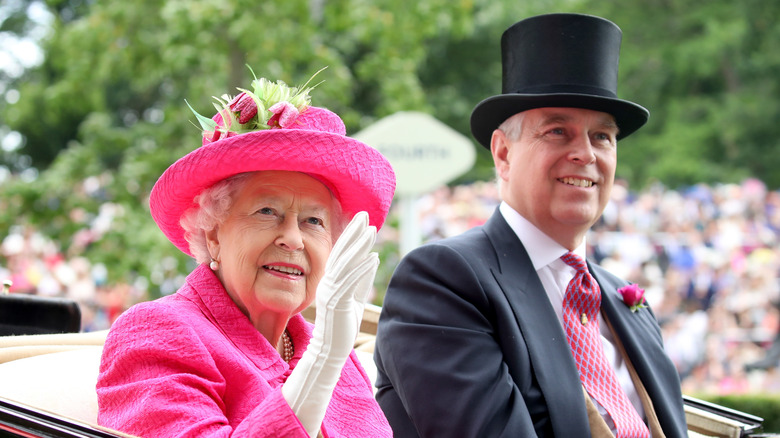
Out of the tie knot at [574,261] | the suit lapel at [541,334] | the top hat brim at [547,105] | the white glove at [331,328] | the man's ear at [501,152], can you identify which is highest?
the top hat brim at [547,105]

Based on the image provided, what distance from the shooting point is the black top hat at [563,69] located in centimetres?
277

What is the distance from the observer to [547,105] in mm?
2768

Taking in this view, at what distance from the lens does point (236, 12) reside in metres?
6.94

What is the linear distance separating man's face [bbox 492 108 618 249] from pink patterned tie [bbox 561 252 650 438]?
0.12 metres

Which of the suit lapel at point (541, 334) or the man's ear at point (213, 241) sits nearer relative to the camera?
the man's ear at point (213, 241)

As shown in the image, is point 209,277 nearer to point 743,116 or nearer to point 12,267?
point 12,267

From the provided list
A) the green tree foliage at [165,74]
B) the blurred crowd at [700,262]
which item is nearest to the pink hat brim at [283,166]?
the green tree foliage at [165,74]

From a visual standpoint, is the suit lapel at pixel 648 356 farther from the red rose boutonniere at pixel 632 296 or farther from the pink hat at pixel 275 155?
the pink hat at pixel 275 155

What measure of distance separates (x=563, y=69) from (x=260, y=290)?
1.31 meters

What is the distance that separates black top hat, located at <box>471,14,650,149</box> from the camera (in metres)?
2.77

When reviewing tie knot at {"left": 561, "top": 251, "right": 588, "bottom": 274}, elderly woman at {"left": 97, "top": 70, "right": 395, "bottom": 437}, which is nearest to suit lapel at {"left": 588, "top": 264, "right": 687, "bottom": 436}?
tie knot at {"left": 561, "top": 251, "right": 588, "bottom": 274}

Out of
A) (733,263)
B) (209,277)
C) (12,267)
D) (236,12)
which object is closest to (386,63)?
A: (236,12)

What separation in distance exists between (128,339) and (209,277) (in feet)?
0.97

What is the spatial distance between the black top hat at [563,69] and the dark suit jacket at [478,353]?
43cm
